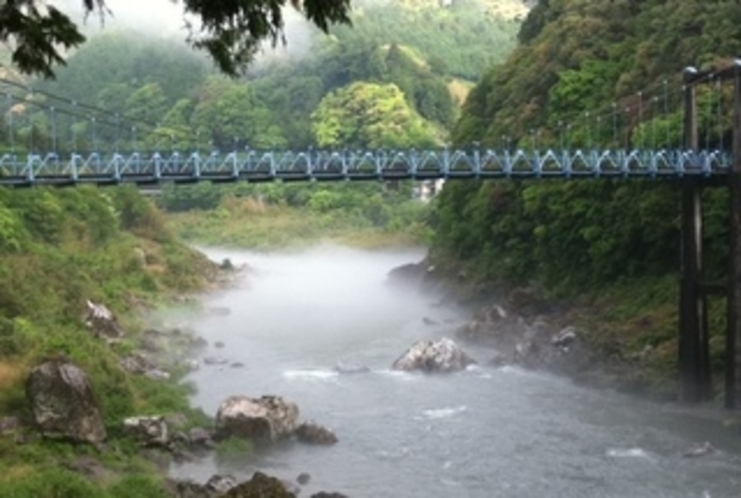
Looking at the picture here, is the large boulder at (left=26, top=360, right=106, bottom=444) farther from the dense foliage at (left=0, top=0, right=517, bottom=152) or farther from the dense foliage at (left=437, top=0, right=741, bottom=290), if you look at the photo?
the dense foliage at (left=0, top=0, right=517, bottom=152)

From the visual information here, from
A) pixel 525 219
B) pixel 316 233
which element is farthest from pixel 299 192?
pixel 525 219

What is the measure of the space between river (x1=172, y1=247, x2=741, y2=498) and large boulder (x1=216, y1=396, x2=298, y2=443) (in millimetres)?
608

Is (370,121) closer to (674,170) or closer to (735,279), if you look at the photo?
(674,170)

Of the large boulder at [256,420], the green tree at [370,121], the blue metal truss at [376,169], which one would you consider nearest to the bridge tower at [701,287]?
the blue metal truss at [376,169]

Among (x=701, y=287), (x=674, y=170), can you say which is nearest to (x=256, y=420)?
(x=701, y=287)

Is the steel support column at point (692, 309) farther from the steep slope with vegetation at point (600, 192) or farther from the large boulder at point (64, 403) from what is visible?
the large boulder at point (64, 403)

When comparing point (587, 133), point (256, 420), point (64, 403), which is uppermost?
point (587, 133)

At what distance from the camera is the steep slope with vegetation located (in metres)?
32.2

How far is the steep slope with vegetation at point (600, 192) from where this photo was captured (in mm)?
32219

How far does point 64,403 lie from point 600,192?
20209mm

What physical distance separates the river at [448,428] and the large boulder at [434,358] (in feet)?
1.87

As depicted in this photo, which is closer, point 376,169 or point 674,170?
point 674,170

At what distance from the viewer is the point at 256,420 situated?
24.2 m

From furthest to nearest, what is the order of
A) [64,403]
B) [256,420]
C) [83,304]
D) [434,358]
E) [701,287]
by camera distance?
1. [83,304]
2. [434,358]
3. [701,287]
4. [256,420]
5. [64,403]
